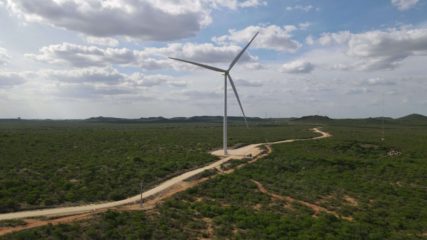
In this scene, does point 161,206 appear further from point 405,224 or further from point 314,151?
point 314,151

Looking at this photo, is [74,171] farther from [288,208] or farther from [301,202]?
[301,202]

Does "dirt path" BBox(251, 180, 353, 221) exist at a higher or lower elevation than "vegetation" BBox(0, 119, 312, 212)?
lower

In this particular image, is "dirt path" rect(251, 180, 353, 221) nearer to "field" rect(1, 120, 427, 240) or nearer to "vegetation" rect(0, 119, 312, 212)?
"field" rect(1, 120, 427, 240)

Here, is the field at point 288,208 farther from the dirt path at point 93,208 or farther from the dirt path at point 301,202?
the dirt path at point 93,208

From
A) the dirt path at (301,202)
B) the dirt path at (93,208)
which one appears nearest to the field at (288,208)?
the dirt path at (301,202)

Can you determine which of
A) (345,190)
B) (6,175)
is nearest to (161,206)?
(6,175)

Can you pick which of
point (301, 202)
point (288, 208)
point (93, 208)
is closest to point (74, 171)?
point (93, 208)

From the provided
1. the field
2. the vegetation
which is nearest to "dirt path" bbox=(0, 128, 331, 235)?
the vegetation

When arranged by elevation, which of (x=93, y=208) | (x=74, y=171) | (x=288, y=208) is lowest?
(x=288, y=208)

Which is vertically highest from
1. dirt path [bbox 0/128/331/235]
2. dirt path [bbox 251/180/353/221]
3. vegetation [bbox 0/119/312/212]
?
vegetation [bbox 0/119/312/212]

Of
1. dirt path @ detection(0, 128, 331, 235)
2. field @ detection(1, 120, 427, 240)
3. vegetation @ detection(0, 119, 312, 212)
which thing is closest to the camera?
field @ detection(1, 120, 427, 240)

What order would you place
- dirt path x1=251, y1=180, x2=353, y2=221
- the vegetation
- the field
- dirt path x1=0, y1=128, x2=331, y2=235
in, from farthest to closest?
dirt path x1=251, y1=180, x2=353, y2=221, the vegetation, dirt path x1=0, y1=128, x2=331, y2=235, the field
